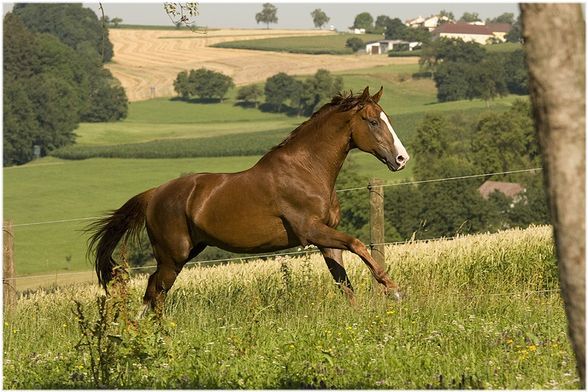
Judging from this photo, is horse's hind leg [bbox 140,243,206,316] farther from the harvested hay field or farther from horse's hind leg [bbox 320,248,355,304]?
the harvested hay field

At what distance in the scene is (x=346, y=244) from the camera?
9820mm

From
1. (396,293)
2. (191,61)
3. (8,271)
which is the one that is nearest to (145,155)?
(191,61)

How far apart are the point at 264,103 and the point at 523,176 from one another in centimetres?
6355

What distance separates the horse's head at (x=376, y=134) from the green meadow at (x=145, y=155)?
2140 inches

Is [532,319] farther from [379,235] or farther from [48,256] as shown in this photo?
[48,256]

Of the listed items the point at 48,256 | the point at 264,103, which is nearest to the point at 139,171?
the point at 48,256

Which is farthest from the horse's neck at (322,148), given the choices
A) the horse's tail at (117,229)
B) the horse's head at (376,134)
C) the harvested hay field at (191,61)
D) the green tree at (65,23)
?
the green tree at (65,23)

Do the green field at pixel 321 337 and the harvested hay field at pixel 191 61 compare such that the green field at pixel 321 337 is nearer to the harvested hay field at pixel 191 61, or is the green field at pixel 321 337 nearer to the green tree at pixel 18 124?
the green tree at pixel 18 124

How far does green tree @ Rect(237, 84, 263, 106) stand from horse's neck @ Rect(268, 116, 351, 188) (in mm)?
136866

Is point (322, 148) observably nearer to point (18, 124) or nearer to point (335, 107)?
point (335, 107)

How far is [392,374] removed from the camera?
23.3 feet

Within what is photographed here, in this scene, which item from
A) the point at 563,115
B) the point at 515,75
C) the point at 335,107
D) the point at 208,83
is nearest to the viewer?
the point at 563,115

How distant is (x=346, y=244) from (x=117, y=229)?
3.05m

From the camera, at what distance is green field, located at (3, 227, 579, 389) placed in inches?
280
